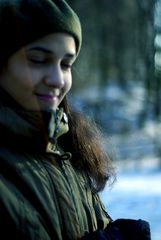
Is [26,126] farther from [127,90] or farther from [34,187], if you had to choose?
[127,90]

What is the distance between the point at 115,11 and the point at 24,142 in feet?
66.4

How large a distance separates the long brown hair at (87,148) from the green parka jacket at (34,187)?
0.78 ft

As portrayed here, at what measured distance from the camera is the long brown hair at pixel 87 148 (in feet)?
7.36

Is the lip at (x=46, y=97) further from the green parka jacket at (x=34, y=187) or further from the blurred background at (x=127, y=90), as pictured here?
the blurred background at (x=127, y=90)

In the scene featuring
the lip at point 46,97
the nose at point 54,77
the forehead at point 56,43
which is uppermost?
the forehead at point 56,43

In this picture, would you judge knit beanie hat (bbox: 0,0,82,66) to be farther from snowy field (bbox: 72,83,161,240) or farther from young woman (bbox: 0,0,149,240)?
snowy field (bbox: 72,83,161,240)

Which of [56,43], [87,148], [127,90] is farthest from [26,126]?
[127,90]

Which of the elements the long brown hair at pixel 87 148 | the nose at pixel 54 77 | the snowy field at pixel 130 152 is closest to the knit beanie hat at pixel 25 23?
the nose at pixel 54 77

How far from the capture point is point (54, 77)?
6.19 ft

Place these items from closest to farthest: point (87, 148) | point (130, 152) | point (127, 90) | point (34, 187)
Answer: point (34, 187), point (87, 148), point (130, 152), point (127, 90)

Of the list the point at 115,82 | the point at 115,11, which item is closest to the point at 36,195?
the point at 115,11

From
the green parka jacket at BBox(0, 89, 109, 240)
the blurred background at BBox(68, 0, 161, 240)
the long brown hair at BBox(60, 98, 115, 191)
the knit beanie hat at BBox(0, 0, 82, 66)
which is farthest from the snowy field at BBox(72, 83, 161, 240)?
the knit beanie hat at BBox(0, 0, 82, 66)

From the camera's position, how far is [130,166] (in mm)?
12977

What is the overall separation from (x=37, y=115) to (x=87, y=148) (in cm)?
49
